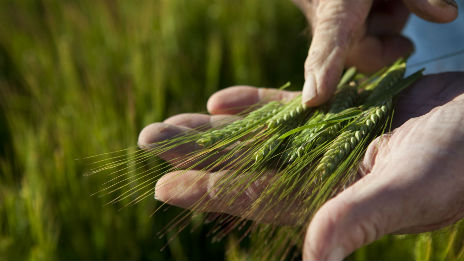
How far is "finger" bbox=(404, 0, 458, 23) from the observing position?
1.22 m

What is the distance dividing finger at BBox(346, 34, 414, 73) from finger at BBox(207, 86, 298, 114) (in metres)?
0.45

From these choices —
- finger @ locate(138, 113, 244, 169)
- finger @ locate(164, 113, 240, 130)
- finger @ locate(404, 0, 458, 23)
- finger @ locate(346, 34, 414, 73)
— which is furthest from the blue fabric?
finger @ locate(138, 113, 244, 169)

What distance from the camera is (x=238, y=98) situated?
1392mm

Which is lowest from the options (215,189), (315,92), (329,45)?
(215,189)

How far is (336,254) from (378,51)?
4.10 ft

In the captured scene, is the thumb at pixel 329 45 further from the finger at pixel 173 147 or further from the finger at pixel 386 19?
the finger at pixel 386 19

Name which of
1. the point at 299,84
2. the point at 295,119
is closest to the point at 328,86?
the point at 295,119

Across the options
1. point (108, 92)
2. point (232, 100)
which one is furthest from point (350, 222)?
point (108, 92)

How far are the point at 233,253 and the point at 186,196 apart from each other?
26cm

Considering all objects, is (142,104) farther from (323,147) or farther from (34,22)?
(34,22)

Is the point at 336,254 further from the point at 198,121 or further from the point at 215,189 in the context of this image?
the point at 198,121

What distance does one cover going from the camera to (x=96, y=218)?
1454mm

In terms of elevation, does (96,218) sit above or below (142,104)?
below

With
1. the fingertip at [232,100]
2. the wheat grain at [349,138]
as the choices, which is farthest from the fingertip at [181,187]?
the fingertip at [232,100]
